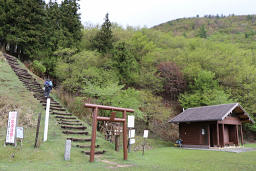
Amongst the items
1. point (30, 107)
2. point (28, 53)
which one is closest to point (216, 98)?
point (30, 107)

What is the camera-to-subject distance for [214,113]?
15.4m

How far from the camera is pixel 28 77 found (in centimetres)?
1877

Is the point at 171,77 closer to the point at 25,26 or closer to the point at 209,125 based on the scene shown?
the point at 209,125

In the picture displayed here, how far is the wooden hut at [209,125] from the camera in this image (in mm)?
15562

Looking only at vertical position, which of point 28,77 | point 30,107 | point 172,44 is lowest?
point 30,107

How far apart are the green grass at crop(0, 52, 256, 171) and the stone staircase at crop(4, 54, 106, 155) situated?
410 mm

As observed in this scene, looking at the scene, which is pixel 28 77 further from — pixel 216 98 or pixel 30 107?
pixel 216 98

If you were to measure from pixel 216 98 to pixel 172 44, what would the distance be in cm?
1647

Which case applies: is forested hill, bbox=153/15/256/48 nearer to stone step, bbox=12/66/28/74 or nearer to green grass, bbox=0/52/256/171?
green grass, bbox=0/52/256/171

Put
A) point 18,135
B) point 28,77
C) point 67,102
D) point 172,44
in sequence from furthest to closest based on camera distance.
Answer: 1. point 172,44
2. point 28,77
3. point 67,102
4. point 18,135

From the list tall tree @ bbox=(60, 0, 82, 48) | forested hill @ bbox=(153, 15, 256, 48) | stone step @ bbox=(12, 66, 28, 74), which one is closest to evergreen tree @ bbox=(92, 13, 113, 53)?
tall tree @ bbox=(60, 0, 82, 48)

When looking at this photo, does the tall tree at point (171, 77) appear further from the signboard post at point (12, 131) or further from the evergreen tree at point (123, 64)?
the signboard post at point (12, 131)

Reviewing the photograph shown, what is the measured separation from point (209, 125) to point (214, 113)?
94.3 inches

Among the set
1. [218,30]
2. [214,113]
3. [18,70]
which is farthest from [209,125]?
[218,30]
